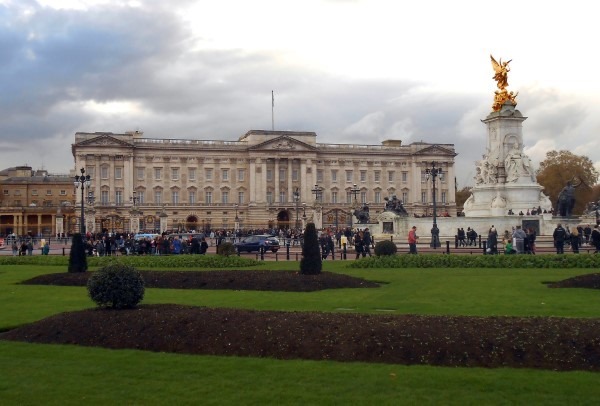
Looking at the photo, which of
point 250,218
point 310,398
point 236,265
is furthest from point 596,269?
point 250,218

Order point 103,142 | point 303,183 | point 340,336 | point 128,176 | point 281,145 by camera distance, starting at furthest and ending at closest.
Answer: point 303,183, point 281,145, point 128,176, point 103,142, point 340,336

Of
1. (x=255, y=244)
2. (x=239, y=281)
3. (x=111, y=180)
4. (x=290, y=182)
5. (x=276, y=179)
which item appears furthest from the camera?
(x=290, y=182)

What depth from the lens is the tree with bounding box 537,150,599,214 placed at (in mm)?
99812

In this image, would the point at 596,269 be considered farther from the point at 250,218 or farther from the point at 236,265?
the point at 250,218

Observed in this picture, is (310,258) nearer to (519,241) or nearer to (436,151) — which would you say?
(519,241)

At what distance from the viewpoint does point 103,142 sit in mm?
106812

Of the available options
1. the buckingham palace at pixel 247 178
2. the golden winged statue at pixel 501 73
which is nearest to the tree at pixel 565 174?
the buckingham palace at pixel 247 178

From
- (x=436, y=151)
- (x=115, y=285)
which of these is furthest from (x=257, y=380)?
(x=436, y=151)

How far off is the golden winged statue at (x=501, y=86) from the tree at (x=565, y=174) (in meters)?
49.3

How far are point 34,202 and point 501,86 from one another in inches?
3613

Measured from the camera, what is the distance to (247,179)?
378ft

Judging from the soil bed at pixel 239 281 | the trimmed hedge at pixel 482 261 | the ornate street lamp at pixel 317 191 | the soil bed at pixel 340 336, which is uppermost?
the ornate street lamp at pixel 317 191

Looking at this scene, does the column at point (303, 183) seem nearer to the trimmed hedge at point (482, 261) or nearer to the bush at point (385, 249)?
the bush at point (385, 249)

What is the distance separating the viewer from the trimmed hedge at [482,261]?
27.2 m
